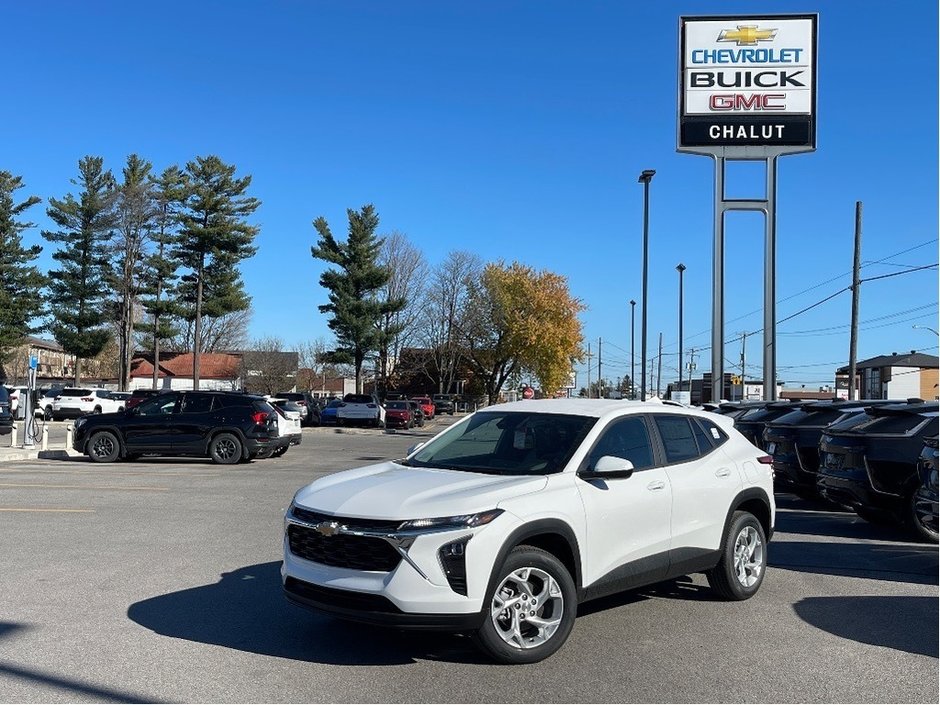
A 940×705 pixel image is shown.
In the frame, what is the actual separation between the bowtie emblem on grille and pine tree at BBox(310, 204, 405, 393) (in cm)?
5114

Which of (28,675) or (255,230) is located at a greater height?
(255,230)

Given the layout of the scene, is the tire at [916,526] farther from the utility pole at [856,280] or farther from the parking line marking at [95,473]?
the utility pole at [856,280]

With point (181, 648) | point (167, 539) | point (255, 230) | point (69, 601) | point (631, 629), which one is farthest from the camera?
point (255, 230)

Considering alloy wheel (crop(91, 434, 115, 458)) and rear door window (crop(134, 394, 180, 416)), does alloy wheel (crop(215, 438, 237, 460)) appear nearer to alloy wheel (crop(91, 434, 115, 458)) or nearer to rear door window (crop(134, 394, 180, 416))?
rear door window (crop(134, 394, 180, 416))

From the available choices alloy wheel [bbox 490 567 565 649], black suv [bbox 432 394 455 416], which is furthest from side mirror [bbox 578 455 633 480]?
black suv [bbox 432 394 455 416]

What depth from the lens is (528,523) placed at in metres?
5.54

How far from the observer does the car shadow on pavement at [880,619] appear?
6246 mm

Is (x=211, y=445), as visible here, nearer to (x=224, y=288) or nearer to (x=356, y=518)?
(x=356, y=518)

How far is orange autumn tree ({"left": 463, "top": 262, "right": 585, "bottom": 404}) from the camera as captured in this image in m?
67.2

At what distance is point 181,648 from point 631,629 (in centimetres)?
313

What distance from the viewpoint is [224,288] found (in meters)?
56.4

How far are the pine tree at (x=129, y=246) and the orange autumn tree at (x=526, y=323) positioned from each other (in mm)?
24267

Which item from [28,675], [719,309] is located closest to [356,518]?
[28,675]

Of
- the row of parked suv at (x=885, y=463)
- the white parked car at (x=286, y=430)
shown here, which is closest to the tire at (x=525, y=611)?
the row of parked suv at (x=885, y=463)
